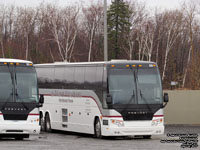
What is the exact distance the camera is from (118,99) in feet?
82.4

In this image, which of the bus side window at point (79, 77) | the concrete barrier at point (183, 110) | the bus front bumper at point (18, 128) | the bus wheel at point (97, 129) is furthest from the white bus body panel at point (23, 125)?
the concrete barrier at point (183, 110)

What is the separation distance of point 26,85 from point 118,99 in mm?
3453

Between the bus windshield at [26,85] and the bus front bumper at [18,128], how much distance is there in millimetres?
1002

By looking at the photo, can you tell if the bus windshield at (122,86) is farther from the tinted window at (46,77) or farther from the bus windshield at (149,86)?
the tinted window at (46,77)

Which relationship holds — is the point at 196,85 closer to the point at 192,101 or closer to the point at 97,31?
the point at 192,101

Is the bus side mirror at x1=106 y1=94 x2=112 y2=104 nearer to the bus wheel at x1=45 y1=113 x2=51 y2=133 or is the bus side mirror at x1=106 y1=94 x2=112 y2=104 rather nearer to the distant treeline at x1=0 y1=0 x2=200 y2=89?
the bus wheel at x1=45 y1=113 x2=51 y2=133

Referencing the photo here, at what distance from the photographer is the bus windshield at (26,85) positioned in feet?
79.8

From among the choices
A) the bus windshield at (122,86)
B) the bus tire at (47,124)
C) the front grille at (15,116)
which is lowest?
the bus tire at (47,124)

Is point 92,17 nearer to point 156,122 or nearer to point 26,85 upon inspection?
point 156,122

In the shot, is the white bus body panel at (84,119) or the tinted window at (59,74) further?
the tinted window at (59,74)

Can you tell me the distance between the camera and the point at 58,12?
285 ft

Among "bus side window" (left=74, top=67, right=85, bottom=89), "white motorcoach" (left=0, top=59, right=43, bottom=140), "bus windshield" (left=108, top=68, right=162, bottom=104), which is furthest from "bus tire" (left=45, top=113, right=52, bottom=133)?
"bus windshield" (left=108, top=68, right=162, bottom=104)

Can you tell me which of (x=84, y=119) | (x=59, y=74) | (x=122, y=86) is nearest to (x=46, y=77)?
(x=59, y=74)

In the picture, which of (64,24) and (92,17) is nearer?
(64,24)
